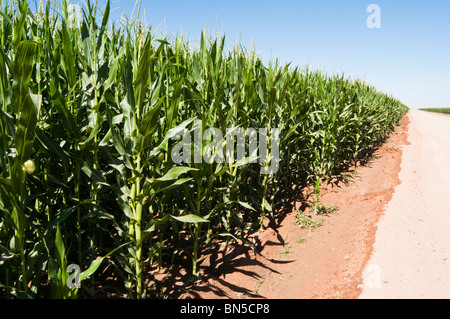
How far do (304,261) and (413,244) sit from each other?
3.91ft

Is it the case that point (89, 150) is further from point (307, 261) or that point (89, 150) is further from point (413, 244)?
point (413, 244)

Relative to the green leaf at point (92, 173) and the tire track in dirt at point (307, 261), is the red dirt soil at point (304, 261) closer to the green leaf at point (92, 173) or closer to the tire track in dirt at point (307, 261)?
the tire track in dirt at point (307, 261)

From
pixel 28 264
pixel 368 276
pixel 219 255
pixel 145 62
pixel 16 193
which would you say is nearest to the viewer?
pixel 16 193

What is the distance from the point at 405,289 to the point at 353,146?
4.59 m

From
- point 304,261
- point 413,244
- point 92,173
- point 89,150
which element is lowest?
point 304,261

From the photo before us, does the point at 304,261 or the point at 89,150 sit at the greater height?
the point at 89,150

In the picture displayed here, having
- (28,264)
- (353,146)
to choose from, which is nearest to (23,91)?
(28,264)

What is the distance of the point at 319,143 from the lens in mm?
5387

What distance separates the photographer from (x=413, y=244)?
→ 139 inches

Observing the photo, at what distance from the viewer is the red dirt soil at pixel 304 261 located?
9.47 ft

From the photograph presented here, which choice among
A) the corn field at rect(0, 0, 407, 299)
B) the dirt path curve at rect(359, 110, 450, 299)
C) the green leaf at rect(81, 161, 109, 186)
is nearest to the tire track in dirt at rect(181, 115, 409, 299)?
the dirt path curve at rect(359, 110, 450, 299)

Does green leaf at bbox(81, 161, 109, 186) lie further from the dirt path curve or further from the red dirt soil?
the dirt path curve

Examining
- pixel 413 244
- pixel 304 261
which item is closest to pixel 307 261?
pixel 304 261
